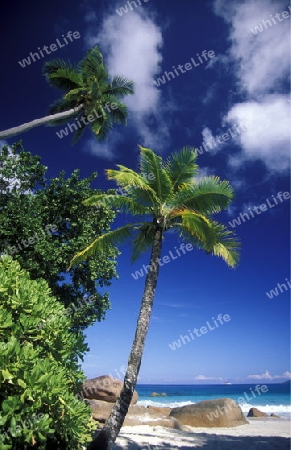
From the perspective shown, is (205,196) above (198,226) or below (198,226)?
above

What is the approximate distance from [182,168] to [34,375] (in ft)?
30.5

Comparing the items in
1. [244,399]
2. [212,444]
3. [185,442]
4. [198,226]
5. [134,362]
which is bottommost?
[244,399]

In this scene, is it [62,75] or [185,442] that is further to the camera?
[62,75]

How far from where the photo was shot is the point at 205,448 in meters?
12.4

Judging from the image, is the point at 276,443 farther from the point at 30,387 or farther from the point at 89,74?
the point at 89,74

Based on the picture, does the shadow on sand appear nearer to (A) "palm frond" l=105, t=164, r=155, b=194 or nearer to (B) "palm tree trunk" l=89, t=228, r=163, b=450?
(B) "palm tree trunk" l=89, t=228, r=163, b=450

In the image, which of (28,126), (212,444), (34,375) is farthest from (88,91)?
(212,444)

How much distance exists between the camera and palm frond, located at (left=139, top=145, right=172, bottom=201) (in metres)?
11.7

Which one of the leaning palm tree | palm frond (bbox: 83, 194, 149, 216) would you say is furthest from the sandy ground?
palm frond (bbox: 83, 194, 149, 216)

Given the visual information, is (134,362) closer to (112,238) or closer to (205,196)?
(112,238)

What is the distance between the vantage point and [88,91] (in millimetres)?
16297

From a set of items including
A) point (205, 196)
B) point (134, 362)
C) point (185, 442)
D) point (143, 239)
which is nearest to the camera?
point (134, 362)

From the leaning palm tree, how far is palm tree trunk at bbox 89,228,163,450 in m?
0.03

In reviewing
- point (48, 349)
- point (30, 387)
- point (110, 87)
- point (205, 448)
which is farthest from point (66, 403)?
point (110, 87)
